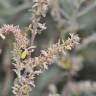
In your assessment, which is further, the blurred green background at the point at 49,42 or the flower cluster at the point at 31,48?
the blurred green background at the point at 49,42

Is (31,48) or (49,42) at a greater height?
(49,42)

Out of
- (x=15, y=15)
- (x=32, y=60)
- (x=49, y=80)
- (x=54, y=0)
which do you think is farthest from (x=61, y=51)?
(x=15, y=15)

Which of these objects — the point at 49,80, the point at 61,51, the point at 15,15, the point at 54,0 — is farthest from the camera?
the point at 15,15

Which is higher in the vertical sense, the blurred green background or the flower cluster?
the blurred green background

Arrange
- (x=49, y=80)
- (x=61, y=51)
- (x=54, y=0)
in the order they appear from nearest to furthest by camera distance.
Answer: (x=61, y=51) < (x=54, y=0) < (x=49, y=80)

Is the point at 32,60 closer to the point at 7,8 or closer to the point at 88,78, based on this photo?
the point at 7,8

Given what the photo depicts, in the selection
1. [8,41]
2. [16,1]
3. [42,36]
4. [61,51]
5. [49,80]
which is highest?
[16,1]

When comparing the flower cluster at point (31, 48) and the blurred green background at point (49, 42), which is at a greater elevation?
the blurred green background at point (49, 42)

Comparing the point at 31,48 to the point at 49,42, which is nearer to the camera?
the point at 31,48

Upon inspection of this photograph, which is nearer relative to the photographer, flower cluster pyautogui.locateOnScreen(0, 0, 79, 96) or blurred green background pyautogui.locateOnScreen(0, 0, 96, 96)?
flower cluster pyautogui.locateOnScreen(0, 0, 79, 96)

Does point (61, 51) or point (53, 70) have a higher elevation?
point (53, 70)

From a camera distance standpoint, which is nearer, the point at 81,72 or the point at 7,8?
the point at 7,8
